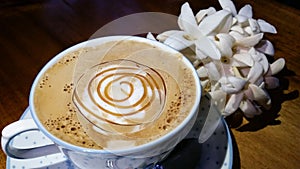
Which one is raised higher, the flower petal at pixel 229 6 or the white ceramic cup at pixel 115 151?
the flower petal at pixel 229 6

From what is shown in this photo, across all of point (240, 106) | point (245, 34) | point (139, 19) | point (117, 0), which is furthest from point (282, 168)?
point (117, 0)

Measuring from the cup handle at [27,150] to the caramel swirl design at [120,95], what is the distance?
0.25 feet

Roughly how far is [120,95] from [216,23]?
227 millimetres

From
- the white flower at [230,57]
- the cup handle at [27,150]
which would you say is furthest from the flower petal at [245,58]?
the cup handle at [27,150]

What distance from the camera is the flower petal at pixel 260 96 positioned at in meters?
0.66

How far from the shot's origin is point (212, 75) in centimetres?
67

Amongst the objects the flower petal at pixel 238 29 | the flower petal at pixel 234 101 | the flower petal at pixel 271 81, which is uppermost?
the flower petal at pixel 238 29

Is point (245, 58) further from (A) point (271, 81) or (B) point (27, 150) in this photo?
(B) point (27, 150)

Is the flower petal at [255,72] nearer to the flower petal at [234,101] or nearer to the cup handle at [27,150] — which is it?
the flower petal at [234,101]

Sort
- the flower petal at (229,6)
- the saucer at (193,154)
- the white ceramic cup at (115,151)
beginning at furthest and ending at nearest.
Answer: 1. the flower petal at (229,6)
2. the saucer at (193,154)
3. the white ceramic cup at (115,151)

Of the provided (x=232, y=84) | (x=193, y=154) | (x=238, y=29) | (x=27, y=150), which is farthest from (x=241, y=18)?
(x=27, y=150)

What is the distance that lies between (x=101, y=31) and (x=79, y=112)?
365 mm

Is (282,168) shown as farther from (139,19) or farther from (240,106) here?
(139,19)

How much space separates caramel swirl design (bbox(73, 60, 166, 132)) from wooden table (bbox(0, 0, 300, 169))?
0.59ft
